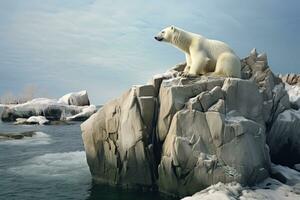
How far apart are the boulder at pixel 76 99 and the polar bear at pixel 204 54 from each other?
181 feet

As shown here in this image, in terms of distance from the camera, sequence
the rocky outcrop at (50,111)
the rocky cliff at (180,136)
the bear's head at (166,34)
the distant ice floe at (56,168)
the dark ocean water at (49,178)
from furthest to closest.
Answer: the rocky outcrop at (50,111) < the distant ice floe at (56,168) < the bear's head at (166,34) < the dark ocean water at (49,178) < the rocky cliff at (180,136)

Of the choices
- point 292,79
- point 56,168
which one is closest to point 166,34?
point 56,168

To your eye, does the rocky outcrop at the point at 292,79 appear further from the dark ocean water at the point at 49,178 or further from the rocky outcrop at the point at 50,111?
the rocky outcrop at the point at 50,111

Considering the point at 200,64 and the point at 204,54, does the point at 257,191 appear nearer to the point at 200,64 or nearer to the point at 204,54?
the point at 200,64

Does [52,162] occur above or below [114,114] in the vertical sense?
below

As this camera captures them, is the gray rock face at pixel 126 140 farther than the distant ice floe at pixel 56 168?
No

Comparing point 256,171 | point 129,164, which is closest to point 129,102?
point 129,164

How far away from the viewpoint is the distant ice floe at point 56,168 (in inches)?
741

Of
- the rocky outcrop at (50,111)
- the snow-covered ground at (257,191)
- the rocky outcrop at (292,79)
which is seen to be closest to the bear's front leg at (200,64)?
the snow-covered ground at (257,191)

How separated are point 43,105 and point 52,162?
1777 inches

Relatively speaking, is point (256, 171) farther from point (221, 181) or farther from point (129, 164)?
point (129, 164)

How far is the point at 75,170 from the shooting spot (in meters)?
20.2

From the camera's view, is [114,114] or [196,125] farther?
[114,114]

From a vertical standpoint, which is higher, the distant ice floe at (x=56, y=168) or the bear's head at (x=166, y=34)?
the bear's head at (x=166, y=34)
